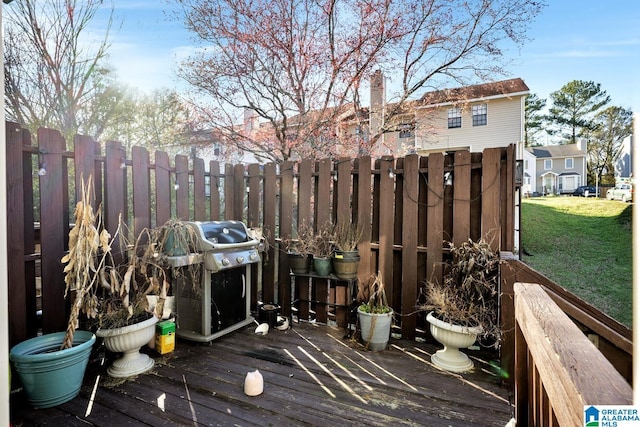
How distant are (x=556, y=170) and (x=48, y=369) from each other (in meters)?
29.5

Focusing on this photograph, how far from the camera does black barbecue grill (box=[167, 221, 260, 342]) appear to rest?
3107 mm

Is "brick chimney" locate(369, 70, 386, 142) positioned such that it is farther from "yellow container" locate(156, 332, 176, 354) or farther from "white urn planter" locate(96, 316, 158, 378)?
"white urn planter" locate(96, 316, 158, 378)

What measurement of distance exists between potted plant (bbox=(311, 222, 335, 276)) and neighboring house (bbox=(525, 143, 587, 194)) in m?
23.0

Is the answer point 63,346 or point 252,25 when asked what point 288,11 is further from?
point 63,346

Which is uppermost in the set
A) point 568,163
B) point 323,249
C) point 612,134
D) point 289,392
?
point 568,163

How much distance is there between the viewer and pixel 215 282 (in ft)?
10.8

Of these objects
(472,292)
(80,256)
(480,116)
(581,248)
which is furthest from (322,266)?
(480,116)

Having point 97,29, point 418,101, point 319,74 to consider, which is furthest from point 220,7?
point 418,101

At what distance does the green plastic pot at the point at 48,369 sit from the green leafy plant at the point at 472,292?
2.77 meters

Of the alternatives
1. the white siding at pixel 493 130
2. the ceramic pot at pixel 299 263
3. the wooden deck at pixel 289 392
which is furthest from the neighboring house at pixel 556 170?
the wooden deck at pixel 289 392

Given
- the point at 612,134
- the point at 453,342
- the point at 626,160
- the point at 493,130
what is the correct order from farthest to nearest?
1. the point at 493,130
2. the point at 612,134
3. the point at 453,342
4. the point at 626,160

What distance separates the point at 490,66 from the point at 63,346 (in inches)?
280

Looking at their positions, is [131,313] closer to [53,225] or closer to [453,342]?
[53,225]

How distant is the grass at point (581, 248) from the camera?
6113mm
